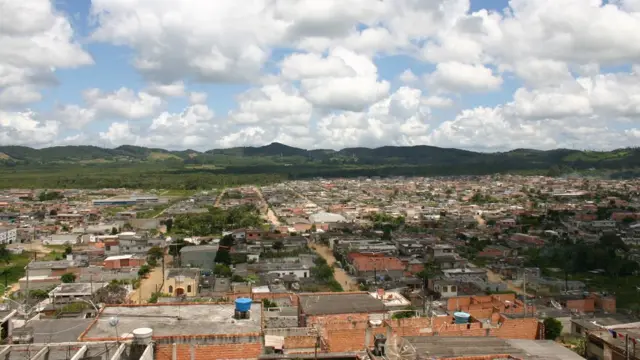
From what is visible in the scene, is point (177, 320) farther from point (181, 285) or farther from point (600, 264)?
point (600, 264)

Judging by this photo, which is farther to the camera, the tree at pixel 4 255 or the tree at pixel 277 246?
the tree at pixel 277 246

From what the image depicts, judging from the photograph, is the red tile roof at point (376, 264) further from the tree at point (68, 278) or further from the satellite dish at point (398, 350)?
the satellite dish at point (398, 350)

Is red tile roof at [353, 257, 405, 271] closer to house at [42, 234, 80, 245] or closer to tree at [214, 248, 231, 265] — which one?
tree at [214, 248, 231, 265]

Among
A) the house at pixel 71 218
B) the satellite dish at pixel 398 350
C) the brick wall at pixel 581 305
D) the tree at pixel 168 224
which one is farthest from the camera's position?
the house at pixel 71 218

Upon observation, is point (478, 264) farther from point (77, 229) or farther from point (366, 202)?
point (366, 202)

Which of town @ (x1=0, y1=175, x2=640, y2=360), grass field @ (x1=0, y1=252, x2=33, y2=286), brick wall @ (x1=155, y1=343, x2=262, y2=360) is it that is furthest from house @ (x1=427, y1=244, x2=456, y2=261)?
brick wall @ (x1=155, y1=343, x2=262, y2=360)

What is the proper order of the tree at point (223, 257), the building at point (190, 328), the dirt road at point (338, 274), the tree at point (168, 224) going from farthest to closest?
1. the tree at point (168, 224)
2. the tree at point (223, 257)
3. the dirt road at point (338, 274)
4. the building at point (190, 328)

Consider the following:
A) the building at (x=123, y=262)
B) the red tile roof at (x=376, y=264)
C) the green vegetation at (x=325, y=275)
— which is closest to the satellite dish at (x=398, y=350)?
the green vegetation at (x=325, y=275)

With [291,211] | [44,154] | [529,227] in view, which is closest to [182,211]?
[291,211]
